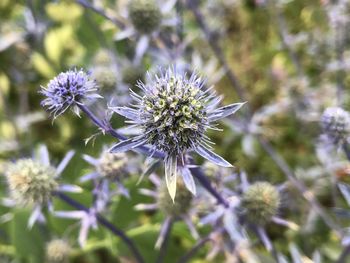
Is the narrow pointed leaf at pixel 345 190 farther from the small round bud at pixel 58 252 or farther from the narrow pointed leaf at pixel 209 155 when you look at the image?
the small round bud at pixel 58 252

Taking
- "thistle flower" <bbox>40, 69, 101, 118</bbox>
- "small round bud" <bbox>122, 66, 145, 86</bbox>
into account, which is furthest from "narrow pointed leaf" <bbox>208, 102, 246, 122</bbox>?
"small round bud" <bbox>122, 66, 145, 86</bbox>

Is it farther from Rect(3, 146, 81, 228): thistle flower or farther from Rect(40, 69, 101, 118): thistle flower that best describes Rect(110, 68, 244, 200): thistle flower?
Rect(3, 146, 81, 228): thistle flower

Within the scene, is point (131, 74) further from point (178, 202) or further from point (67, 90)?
point (67, 90)

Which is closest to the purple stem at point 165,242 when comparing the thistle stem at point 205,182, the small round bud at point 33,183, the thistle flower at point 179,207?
the thistle flower at point 179,207

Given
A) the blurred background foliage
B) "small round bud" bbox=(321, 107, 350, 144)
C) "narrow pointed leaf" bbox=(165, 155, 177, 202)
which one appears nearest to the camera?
"narrow pointed leaf" bbox=(165, 155, 177, 202)

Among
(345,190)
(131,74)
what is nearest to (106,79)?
(131,74)

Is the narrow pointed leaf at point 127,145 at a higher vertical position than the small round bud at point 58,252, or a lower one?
higher
